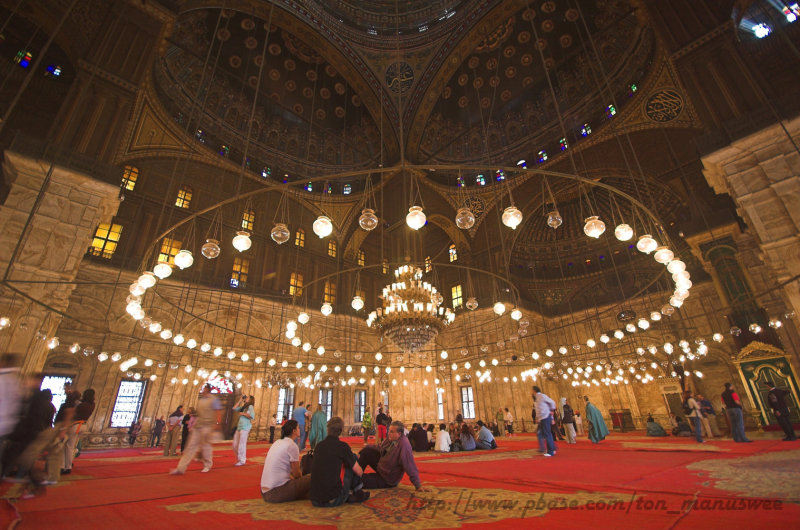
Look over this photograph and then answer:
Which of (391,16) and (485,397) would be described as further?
(391,16)

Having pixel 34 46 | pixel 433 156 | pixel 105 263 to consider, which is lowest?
pixel 105 263

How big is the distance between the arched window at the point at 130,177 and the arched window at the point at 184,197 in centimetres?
141

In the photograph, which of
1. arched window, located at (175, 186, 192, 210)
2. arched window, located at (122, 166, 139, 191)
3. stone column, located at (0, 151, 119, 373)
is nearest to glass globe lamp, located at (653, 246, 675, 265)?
stone column, located at (0, 151, 119, 373)

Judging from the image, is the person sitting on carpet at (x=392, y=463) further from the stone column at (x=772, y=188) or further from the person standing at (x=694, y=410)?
the stone column at (x=772, y=188)

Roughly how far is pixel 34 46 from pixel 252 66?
696cm

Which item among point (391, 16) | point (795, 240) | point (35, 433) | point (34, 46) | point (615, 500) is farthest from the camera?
point (391, 16)

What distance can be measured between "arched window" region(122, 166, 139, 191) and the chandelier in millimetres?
10119

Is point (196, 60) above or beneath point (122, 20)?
above

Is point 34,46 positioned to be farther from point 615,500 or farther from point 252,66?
point 615,500

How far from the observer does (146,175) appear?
486 inches

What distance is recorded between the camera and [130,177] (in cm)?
1197

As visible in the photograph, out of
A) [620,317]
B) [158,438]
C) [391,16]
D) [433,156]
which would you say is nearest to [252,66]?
[391,16]

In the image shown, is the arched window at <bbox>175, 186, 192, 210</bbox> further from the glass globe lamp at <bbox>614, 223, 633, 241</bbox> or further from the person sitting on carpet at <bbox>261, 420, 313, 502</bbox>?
the glass globe lamp at <bbox>614, 223, 633, 241</bbox>

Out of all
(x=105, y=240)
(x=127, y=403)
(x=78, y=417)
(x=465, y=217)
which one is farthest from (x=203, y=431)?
(x=105, y=240)
